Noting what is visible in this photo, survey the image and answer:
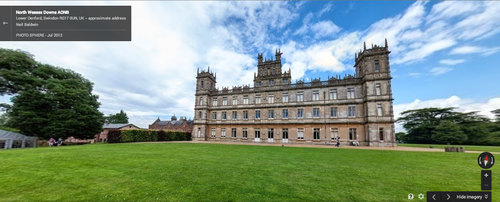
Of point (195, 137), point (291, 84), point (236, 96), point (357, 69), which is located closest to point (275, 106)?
point (291, 84)

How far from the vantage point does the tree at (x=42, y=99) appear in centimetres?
2069

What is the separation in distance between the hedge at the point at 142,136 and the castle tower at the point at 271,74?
66.4ft

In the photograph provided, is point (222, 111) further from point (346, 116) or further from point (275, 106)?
point (346, 116)

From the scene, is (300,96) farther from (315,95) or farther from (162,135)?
(162,135)

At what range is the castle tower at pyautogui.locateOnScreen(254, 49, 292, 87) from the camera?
3494 cm

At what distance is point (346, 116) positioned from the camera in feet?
92.3

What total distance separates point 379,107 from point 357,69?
788cm

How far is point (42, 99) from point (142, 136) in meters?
13.1

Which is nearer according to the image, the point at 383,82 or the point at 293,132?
the point at 383,82

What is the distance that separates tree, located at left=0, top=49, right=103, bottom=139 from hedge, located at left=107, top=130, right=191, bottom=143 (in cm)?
345

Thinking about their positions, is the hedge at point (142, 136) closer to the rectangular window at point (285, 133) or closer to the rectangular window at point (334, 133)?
the rectangular window at point (285, 133)

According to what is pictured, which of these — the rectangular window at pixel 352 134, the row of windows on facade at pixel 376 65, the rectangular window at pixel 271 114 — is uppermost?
the row of windows on facade at pixel 376 65

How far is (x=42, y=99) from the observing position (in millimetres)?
21250

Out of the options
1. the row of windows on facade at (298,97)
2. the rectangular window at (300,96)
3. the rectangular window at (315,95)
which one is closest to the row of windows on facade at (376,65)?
the row of windows on facade at (298,97)
